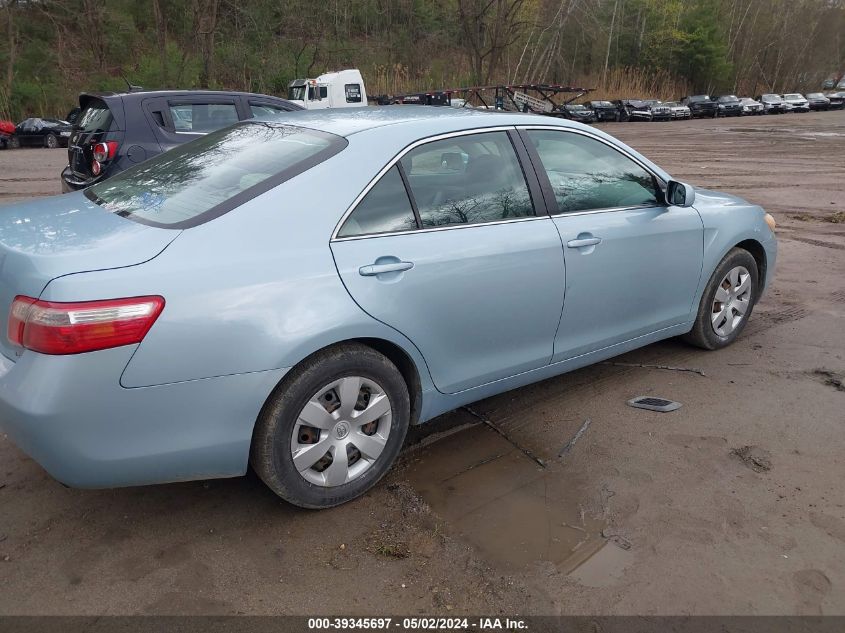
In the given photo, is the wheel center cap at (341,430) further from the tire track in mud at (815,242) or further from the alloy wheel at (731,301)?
the tire track in mud at (815,242)

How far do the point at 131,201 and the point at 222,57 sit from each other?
149 feet

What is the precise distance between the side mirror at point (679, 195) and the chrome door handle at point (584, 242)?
72 cm

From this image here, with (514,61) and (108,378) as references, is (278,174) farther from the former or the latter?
(514,61)

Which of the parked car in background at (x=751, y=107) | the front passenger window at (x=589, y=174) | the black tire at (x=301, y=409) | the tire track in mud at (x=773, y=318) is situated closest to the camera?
the black tire at (x=301, y=409)

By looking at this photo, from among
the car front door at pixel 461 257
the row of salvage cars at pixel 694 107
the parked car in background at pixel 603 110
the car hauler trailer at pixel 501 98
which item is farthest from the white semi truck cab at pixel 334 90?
the car front door at pixel 461 257

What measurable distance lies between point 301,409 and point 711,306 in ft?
9.92

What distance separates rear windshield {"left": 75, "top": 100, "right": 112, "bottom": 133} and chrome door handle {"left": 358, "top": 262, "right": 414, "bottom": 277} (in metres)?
5.97

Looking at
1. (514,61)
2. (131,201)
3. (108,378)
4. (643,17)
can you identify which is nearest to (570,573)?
(108,378)

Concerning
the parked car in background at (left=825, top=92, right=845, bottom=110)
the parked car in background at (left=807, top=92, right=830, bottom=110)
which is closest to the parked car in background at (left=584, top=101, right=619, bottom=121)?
the parked car in background at (left=807, top=92, right=830, bottom=110)

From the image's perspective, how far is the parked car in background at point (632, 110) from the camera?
1674 inches

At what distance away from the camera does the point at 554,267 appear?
11.4ft

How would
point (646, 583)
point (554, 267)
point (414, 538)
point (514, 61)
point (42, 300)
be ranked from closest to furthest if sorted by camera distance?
point (42, 300) < point (646, 583) < point (414, 538) < point (554, 267) < point (514, 61)

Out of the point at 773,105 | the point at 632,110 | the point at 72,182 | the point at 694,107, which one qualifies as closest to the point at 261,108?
the point at 72,182

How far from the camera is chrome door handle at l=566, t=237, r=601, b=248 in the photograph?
3.53 meters
